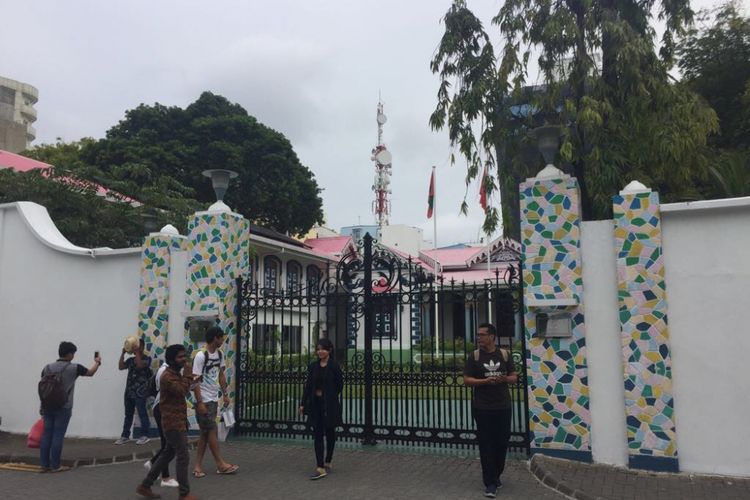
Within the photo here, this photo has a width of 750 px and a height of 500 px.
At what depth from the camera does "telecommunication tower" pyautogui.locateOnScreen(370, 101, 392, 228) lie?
3588 centimetres

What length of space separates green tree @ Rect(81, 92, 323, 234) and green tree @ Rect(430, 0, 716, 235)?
17.0m

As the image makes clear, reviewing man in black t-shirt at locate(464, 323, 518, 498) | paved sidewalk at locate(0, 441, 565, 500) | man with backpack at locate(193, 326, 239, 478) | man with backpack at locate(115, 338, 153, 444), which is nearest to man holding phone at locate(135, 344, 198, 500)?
paved sidewalk at locate(0, 441, 565, 500)

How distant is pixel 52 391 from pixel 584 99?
29.3ft

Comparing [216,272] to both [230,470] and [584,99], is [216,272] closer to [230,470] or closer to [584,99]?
[230,470]

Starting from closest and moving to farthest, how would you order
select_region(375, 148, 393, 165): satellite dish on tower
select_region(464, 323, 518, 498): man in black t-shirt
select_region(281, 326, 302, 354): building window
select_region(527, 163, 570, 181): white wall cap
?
select_region(464, 323, 518, 498): man in black t-shirt → select_region(527, 163, 570, 181): white wall cap → select_region(281, 326, 302, 354): building window → select_region(375, 148, 393, 165): satellite dish on tower

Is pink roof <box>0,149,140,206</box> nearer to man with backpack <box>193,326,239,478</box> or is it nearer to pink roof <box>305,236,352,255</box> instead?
man with backpack <box>193,326,239,478</box>

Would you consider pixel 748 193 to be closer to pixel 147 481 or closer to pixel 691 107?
pixel 691 107

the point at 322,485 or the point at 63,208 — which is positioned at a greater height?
A: the point at 63,208

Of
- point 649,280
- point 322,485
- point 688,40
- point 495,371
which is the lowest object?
point 322,485

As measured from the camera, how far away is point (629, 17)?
11156 mm

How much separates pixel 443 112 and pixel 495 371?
7.01m

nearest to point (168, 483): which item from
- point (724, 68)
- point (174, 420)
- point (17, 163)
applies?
point (174, 420)

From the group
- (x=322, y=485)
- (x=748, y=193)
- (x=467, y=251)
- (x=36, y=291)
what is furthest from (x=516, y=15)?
(x=467, y=251)

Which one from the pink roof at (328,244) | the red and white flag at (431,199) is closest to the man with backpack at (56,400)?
the red and white flag at (431,199)
